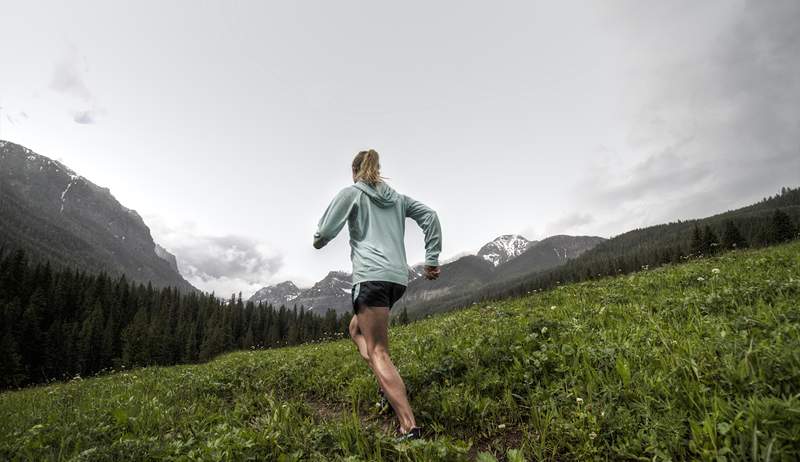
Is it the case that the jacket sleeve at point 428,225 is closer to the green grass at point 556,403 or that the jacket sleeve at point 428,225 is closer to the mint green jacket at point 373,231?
the mint green jacket at point 373,231

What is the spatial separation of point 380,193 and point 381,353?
216 cm

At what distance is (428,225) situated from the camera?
17.9ft

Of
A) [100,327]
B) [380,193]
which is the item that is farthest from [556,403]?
[100,327]

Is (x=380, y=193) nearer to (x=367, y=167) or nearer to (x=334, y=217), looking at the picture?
(x=367, y=167)

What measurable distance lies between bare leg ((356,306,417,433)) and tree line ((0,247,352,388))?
137 ft

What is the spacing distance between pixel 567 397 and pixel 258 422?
4.06m

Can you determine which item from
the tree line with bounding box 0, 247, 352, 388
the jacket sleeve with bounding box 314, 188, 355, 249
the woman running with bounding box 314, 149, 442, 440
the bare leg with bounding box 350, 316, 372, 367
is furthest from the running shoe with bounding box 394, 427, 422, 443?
the tree line with bounding box 0, 247, 352, 388

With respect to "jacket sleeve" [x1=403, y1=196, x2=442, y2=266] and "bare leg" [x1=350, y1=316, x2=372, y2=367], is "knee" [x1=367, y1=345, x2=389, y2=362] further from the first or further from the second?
"jacket sleeve" [x1=403, y1=196, x2=442, y2=266]

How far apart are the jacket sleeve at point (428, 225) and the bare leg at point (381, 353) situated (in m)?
1.17

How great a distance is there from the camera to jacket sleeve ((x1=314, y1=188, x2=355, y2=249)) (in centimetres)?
477

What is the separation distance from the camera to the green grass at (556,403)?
300cm

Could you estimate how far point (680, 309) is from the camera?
18.4ft

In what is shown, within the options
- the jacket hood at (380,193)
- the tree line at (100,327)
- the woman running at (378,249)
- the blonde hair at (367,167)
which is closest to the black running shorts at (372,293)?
the woman running at (378,249)

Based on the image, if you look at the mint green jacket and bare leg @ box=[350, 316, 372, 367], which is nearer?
the mint green jacket
